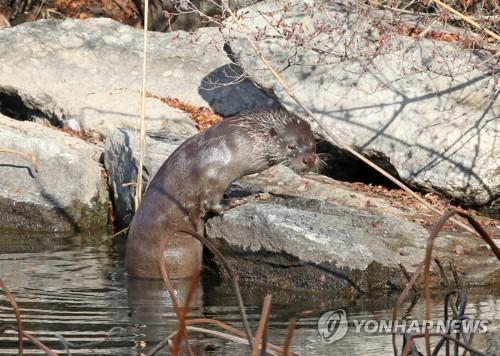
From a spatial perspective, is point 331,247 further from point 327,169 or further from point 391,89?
point 327,169

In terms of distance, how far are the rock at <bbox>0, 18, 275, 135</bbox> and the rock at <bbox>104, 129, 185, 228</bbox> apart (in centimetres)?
100

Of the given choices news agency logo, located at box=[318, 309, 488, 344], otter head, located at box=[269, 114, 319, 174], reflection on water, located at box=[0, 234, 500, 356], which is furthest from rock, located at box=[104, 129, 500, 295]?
news agency logo, located at box=[318, 309, 488, 344]

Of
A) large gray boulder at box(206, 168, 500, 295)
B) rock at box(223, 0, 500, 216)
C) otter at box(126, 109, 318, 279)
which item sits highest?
rock at box(223, 0, 500, 216)

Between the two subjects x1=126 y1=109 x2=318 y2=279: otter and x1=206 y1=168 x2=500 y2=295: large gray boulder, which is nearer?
x1=206 y1=168 x2=500 y2=295: large gray boulder

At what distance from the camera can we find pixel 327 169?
33.9ft

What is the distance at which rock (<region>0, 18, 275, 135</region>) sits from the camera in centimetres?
1138

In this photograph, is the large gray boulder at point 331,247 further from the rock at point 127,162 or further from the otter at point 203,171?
the rock at point 127,162

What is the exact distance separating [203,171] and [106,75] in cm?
491

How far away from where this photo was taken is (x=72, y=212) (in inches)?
391

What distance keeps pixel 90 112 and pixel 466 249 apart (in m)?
5.16

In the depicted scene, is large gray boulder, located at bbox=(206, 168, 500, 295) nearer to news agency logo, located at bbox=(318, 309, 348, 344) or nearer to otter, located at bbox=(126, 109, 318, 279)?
otter, located at bbox=(126, 109, 318, 279)

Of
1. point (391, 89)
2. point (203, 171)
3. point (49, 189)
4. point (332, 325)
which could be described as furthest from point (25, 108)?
point (332, 325)

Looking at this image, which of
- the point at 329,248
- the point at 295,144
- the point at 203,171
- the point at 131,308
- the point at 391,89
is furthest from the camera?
the point at 391,89

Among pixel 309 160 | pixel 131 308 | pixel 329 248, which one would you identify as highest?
pixel 309 160
